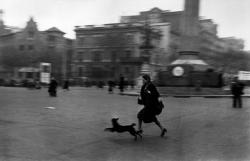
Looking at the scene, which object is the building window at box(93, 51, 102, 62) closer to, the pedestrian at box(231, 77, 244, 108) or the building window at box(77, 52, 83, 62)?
the building window at box(77, 52, 83, 62)

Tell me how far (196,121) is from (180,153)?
4.76 meters

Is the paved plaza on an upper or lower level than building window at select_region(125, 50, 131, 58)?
lower

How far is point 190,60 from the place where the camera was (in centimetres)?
2986

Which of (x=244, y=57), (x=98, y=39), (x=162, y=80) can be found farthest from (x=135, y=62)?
(x=162, y=80)

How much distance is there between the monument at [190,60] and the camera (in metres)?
29.2

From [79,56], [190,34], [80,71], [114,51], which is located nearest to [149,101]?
Answer: [190,34]

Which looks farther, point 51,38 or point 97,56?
point 97,56

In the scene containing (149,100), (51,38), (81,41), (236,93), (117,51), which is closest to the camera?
(149,100)

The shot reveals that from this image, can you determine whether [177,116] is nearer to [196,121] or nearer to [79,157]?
[196,121]

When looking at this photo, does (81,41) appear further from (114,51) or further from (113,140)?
(113,140)

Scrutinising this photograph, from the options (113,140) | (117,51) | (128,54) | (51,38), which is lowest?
(113,140)

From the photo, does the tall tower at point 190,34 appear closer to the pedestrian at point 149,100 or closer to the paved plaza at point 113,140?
the paved plaza at point 113,140

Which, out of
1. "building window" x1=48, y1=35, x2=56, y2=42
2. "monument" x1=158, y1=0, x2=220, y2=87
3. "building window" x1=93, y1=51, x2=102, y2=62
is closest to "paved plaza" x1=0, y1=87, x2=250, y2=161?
"monument" x1=158, y1=0, x2=220, y2=87

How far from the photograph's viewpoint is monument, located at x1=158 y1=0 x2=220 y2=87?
2922 cm
